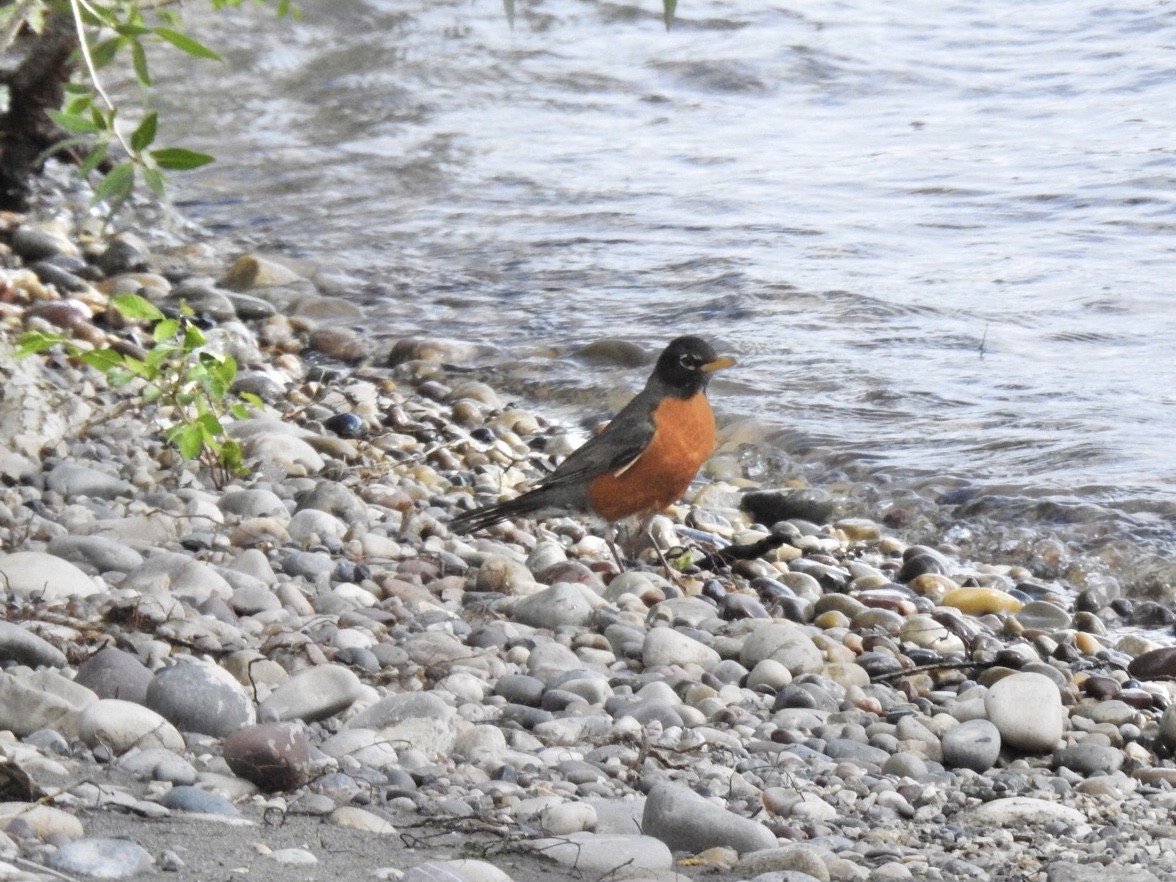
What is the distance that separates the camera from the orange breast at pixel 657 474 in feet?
18.5

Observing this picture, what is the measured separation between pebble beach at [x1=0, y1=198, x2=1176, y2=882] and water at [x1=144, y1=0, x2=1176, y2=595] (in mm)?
1029

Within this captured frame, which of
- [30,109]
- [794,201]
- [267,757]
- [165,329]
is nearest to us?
[267,757]

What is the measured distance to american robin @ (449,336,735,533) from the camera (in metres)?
5.59

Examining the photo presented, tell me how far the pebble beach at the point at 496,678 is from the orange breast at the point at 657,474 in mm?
226

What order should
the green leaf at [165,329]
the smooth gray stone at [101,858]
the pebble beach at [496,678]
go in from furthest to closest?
the green leaf at [165,329] < the pebble beach at [496,678] < the smooth gray stone at [101,858]

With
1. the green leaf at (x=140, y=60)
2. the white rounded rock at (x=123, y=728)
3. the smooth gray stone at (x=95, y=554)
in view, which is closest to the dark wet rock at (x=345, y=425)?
the smooth gray stone at (x=95, y=554)

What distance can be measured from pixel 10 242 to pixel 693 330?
380cm

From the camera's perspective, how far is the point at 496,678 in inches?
164

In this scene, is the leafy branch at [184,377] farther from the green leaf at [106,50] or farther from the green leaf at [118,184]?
the green leaf at [118,184]

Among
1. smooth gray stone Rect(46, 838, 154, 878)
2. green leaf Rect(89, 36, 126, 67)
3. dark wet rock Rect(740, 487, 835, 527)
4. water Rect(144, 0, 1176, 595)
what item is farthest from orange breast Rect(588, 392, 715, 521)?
smooth gray stone Rect(46, 838, 154, 878)

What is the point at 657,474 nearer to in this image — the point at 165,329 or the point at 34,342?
the point at 165,329

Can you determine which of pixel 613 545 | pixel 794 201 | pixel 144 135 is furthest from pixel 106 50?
pixel 794 201

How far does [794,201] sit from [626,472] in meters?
6.09

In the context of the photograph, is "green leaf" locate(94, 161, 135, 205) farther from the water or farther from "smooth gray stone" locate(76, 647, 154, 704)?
the water
